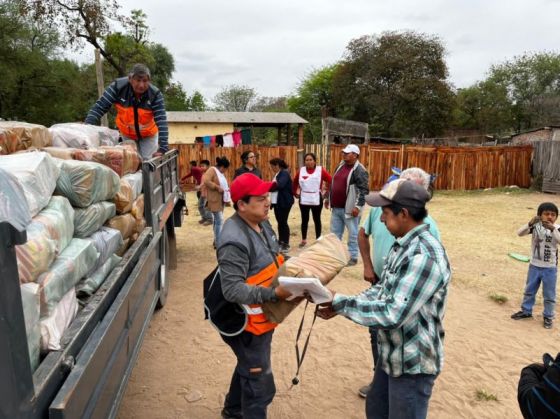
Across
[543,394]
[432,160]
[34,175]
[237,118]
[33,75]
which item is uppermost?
[33,75]

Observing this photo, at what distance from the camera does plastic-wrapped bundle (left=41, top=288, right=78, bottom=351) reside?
5.26ft

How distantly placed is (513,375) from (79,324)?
12.0 ft

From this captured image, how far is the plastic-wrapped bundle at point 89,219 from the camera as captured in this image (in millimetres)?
2338

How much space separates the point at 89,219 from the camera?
241 centimetres

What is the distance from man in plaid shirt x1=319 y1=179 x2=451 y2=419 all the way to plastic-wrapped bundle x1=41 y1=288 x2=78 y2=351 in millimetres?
1152

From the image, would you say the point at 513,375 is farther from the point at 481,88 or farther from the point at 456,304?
the point at 481,88

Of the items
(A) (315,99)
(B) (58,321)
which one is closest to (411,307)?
(B) (58,321)

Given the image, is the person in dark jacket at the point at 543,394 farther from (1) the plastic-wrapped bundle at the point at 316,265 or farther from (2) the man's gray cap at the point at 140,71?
(2) the man's gray cap at the point at 140,71

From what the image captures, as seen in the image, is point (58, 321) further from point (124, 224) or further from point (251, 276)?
point (124, 224)

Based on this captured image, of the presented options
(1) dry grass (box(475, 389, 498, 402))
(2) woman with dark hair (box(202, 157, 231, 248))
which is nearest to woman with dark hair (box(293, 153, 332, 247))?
(2) woman with dark hair (box(202, 157, 231, 248))

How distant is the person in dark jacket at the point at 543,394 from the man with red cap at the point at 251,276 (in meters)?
1.16

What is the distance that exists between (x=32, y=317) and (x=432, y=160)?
16.0 meters

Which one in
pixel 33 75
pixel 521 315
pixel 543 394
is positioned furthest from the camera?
pixel 33 75

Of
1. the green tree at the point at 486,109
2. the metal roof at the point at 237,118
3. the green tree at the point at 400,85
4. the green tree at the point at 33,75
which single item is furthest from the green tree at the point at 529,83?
the green tree at the point at 33,75
